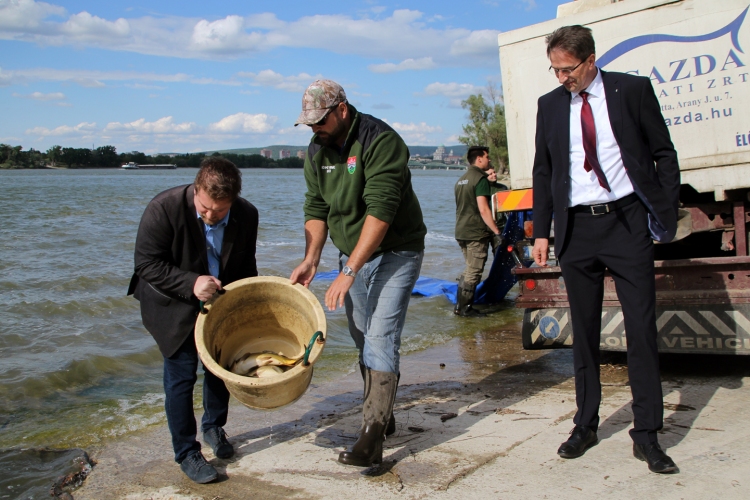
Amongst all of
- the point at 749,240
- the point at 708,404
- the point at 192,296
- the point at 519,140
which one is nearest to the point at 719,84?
the point at 749,240

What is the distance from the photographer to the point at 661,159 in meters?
3.45

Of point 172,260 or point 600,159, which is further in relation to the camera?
point 172,260

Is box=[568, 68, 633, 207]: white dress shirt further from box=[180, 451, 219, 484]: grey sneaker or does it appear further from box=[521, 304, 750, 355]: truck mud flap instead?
box=[180, 451, 219, 484]: grey sneaker

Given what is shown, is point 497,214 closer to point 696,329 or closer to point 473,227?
point 473,227

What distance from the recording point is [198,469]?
3.58m

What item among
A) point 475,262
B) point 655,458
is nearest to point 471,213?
point 475,262

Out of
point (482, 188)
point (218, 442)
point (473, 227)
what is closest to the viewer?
point (218, 442)

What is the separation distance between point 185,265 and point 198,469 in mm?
1049

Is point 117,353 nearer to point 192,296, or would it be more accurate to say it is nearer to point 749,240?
point 192,296

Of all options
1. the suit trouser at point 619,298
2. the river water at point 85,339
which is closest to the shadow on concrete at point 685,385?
the suit trouser at point 619,298

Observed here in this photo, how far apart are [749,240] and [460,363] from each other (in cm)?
265

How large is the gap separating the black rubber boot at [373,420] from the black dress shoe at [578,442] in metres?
0.91

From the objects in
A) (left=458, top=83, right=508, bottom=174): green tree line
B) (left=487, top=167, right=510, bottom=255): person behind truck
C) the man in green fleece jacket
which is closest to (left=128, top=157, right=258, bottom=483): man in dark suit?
the man in green fleece jacket

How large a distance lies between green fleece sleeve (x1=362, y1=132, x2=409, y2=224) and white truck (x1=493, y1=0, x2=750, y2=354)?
7.37 ft
